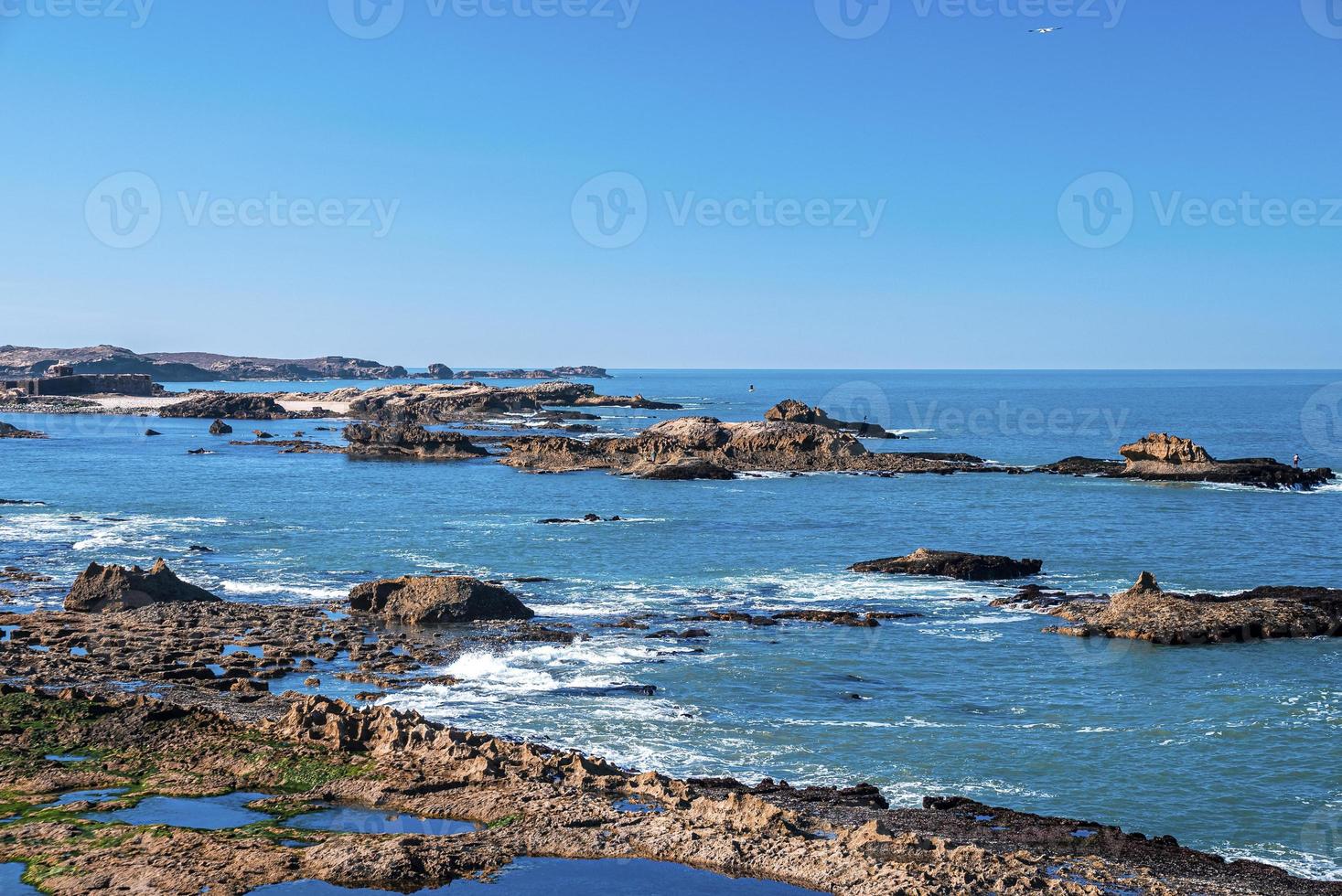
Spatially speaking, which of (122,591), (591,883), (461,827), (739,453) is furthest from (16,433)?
(591,883)

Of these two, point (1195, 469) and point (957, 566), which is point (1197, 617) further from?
point (1195, 469)

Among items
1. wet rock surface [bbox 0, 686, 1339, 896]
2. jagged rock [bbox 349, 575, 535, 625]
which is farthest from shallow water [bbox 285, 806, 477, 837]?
jagged rock [bbox 349, 575, 535, 625]

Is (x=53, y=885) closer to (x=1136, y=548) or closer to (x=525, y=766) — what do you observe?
(x=525, y=766)

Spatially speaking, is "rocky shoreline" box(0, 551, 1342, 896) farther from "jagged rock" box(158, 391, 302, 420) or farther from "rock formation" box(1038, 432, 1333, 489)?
"jagged rock" box(158, 391, 302, 420)

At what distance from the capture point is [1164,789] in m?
21.0

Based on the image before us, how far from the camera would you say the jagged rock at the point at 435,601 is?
113ft

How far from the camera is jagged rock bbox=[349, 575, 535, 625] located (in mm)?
34594

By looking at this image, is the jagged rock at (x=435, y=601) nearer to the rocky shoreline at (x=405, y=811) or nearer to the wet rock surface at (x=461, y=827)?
the rocky shoreline at (x=405, y=811)

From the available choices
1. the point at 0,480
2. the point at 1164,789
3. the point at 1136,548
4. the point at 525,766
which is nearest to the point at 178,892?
the point at 525,766

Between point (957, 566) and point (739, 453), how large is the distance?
49380 millimetres

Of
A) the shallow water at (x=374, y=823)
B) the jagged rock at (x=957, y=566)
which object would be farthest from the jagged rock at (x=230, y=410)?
the shallow water at (x=374, y=823)

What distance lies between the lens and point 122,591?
34.8 metres

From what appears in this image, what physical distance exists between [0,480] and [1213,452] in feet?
355

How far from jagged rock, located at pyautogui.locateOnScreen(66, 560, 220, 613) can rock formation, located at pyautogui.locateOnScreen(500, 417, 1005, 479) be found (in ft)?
178
